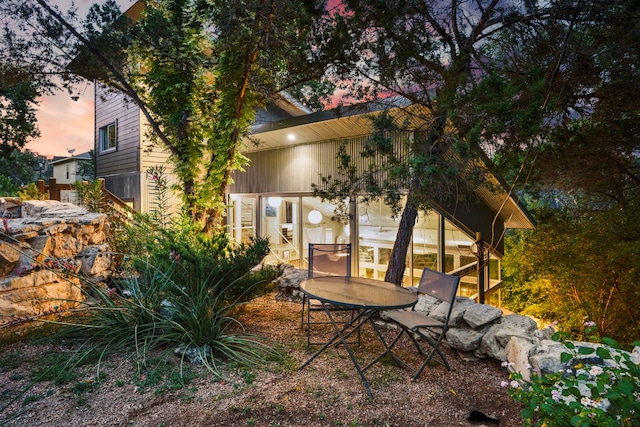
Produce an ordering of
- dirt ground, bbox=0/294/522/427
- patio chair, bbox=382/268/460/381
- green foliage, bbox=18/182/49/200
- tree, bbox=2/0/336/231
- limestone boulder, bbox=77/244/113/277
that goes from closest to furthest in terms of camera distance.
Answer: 1. dirt ground, bbox=0/294/522/427
2. patio chair, bbox=382/268/460/381
3. limestone boulder, bbox=77/244/113/277
4. tree, bbox=2/0/336/231
5. green foliage, bbox=18/182/49/200

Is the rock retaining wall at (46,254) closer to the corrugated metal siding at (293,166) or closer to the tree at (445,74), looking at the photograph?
the tree at (445,74)

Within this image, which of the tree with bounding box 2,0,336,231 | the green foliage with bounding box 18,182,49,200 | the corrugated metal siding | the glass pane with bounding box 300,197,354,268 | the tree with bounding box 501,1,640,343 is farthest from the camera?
the glass pane with bounding box 300,197,354,268

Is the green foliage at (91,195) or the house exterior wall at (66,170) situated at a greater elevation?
A: the house exterior wall at (66,170)

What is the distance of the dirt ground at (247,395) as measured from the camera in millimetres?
2133

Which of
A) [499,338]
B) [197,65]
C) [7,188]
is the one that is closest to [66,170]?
[7,188]

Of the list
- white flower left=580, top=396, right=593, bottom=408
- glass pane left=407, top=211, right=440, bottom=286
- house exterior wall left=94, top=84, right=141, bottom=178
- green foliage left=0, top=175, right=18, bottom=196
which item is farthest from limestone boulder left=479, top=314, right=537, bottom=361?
house exterior wall left=94, top=84, right=141, bottom=178

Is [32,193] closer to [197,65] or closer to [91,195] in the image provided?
[91,195]

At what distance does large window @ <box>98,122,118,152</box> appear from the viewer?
10992 mm

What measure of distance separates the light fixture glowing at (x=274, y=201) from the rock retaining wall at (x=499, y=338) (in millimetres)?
5551

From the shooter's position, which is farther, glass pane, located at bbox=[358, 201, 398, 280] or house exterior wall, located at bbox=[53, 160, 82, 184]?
house exterior wall, located at bbox=[53, 160, 82, 184]

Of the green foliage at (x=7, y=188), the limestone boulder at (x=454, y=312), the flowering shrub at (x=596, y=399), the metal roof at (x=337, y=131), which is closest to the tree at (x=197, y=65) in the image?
the metal roof at (x=337, y=131)

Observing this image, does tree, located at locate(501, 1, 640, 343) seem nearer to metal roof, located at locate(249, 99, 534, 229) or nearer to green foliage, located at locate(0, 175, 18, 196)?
metal roof, located at locate(249, 99, 534, 229)

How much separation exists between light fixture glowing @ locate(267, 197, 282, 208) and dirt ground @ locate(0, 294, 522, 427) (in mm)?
6021

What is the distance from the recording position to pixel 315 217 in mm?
8281
